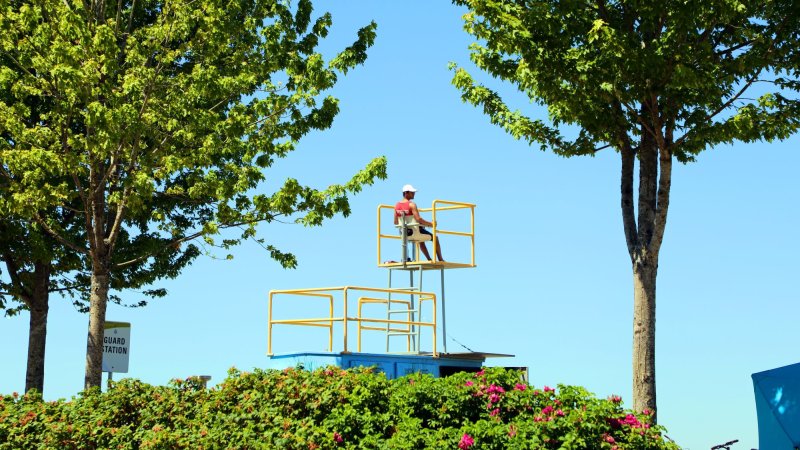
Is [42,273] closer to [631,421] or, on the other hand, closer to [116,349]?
[116,349]

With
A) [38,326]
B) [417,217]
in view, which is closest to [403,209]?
[417,217]

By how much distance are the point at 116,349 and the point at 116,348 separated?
0.02 m

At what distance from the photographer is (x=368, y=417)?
10500 mm

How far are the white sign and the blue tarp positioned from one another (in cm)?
1515

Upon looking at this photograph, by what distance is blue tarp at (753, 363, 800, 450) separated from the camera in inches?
541

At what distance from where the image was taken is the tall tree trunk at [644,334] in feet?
50.6

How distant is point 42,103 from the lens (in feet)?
77.1

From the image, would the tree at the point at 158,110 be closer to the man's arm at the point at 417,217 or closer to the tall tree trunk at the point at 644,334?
the man's arm at the point at 417,217

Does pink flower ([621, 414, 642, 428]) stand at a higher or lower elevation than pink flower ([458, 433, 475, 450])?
higher

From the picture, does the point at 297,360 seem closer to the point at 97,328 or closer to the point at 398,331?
the point at 398,331

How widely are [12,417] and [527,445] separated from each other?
340 inches

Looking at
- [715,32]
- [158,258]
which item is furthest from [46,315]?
[715,32]

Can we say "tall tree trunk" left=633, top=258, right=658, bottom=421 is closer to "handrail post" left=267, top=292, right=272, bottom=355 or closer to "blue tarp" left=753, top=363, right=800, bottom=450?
"blue tarp" left=753, top=363, right=800, bottom=450

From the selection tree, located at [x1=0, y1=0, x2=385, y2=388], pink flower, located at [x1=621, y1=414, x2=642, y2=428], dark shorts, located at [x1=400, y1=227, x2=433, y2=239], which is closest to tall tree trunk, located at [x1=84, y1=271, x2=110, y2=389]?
tree, located at [x1=0, y1=0, x2=385, y2=388]
